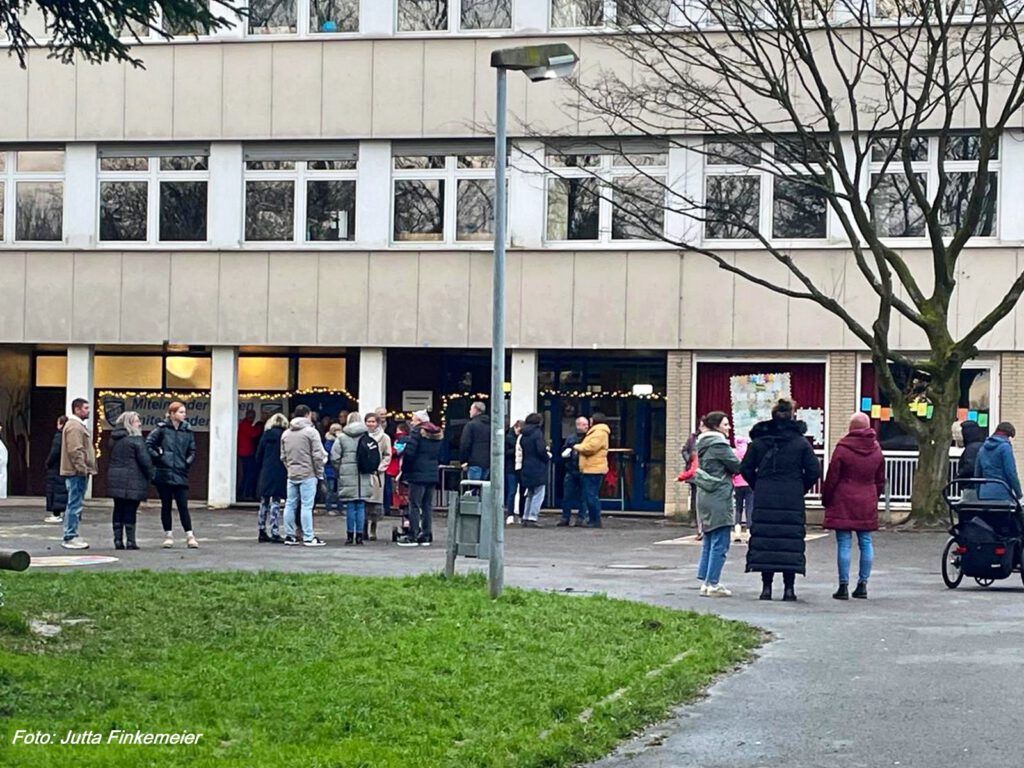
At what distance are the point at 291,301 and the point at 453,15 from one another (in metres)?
5.90

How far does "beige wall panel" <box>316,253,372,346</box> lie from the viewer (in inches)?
1288

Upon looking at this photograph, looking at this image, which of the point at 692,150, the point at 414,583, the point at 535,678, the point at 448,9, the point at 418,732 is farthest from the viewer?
the point at 448,9

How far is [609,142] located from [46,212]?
1086 centimetres

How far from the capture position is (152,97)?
33.6 m

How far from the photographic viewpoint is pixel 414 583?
16.3 meters

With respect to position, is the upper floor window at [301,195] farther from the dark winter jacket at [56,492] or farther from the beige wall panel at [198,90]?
the dark winter jacket at [56,492]

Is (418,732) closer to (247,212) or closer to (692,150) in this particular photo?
(692,150)

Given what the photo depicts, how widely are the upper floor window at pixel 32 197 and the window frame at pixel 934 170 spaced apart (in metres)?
14.9

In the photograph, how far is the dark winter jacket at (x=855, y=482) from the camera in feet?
56.3

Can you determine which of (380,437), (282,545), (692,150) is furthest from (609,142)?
(282,545)

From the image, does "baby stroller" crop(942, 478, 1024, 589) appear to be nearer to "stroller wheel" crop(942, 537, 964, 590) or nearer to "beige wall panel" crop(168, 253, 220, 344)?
"stroller wheel" crop(942, 537, 964, 590)

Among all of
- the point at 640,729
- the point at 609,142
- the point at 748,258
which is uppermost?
the point at 609,142

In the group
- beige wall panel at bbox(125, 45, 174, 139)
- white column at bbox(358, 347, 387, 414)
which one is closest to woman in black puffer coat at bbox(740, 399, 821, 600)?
white column at bbox(358, 347, 387, 414)

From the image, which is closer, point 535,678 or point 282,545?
point 535,678
